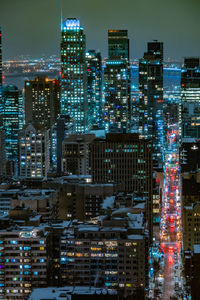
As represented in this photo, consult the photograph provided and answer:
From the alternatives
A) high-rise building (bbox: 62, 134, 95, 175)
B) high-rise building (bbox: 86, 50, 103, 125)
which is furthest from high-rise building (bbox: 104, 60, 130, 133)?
high-rise building (bbox: 62, 134, 95, 175)

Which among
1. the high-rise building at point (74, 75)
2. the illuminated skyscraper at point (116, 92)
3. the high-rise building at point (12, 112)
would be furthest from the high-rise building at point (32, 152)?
the illuminated skyscraper at point (116, 92)

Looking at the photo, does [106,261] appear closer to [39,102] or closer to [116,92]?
[39,102]

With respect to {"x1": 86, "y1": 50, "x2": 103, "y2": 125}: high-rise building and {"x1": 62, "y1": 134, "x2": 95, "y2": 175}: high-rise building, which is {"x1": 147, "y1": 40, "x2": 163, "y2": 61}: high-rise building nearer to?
{"x1": 86, "y1": 50, "x2": 103, "y2": 125}: high-rise building

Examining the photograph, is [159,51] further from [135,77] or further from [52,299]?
[52,299]

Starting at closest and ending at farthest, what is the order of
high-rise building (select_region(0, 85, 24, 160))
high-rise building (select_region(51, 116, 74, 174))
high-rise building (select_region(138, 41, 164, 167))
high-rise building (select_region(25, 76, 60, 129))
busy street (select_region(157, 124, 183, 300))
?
busy street (select_region(157, 124, 183, 300)) < high-rise building (select_region(51, 116, 74, 174)) < high-rise building (select_region(25, 76, 60, 129)) < high-rise building (select_region(0, 85, 24, 160)) < high-rise building (select_region(138, 41, 164, 167))

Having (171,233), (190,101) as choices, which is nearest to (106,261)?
(171,233)

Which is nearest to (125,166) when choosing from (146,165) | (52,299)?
(146,165)

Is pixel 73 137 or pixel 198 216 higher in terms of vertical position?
pixel 73 137
